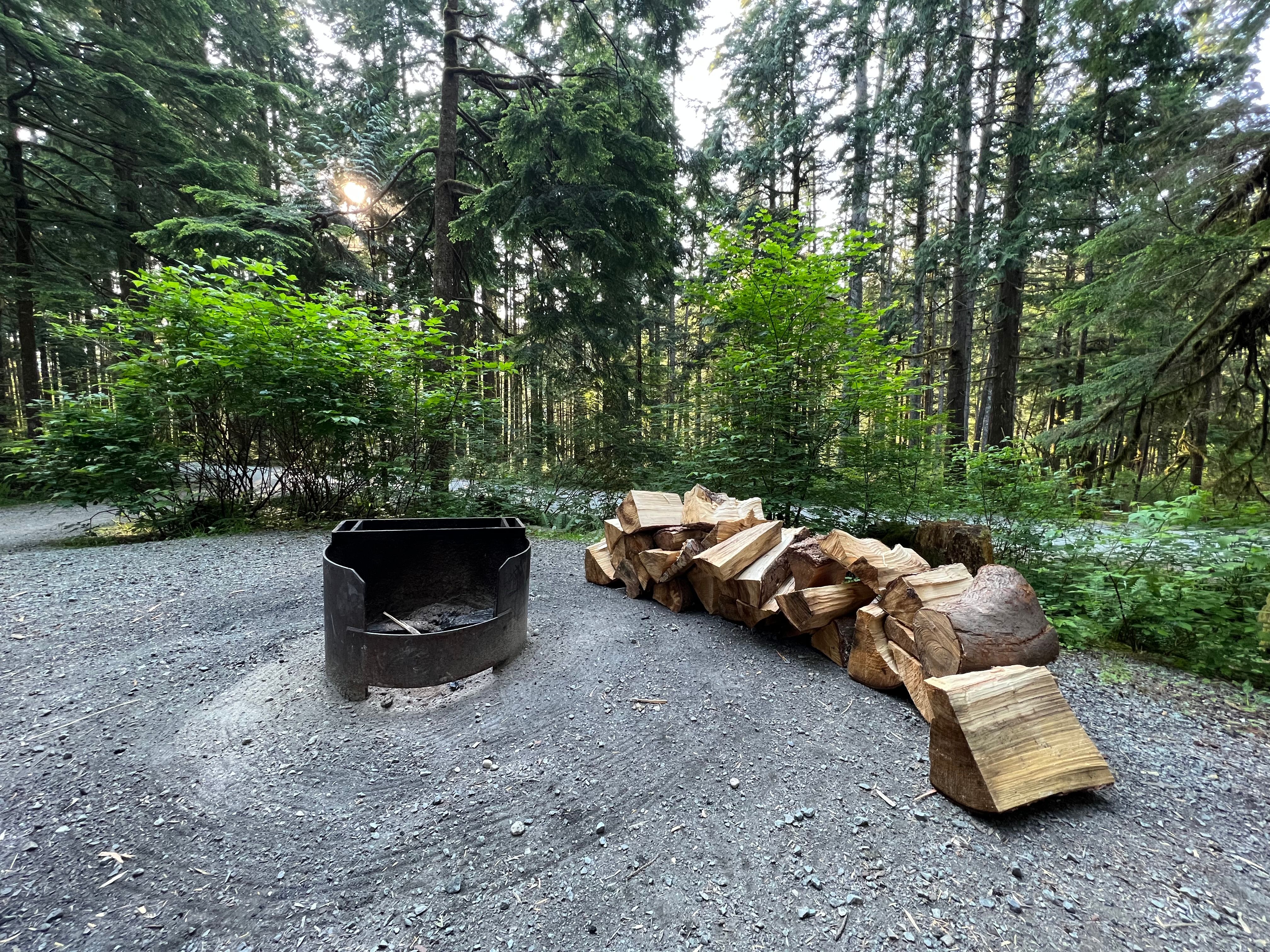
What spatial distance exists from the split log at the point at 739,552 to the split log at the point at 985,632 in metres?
0.80

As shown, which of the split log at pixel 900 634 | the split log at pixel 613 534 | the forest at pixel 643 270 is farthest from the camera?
the forest at pixel 643 270

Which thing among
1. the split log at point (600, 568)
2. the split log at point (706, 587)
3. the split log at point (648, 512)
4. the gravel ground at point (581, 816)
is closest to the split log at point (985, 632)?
the gravel ground at point (581, 816)

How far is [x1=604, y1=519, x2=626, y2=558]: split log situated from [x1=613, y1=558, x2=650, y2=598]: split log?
14cm

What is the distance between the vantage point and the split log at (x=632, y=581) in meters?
2.95

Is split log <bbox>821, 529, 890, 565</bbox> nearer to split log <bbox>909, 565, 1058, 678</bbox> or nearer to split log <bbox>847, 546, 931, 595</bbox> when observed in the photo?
split log <bbox>847, 546, 931, 595</bbox>

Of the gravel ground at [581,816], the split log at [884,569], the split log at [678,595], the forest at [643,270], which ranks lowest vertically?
the gravel ground at [581,816]

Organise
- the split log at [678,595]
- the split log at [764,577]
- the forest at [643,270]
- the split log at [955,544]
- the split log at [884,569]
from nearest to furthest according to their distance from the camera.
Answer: the split log at [884,569], the split log at [764,577], the split log at [678,595], the split log at [955,544], the forest at [643,270]

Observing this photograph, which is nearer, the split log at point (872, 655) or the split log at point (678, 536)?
the split log at point (872, 655)

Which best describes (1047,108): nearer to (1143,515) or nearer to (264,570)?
(1143,515)

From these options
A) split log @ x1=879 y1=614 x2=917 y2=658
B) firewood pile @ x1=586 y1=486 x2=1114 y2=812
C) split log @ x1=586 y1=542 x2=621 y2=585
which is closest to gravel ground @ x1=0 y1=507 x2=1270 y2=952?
firewood pile @ x1=586 y1=486 x2=1114 y2=812

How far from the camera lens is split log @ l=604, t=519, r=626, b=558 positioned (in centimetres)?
308

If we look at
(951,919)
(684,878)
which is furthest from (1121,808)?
(684,878)

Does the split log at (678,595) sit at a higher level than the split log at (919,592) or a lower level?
lower

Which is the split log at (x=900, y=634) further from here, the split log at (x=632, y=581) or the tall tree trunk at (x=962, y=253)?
the tall tree trunk at (x=962, y=253)
